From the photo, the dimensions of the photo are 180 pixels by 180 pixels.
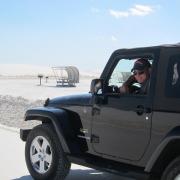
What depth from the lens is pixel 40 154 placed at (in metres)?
7.35

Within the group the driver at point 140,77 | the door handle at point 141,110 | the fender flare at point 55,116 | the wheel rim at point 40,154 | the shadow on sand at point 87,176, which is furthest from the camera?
the shadow on sand at point 87,176

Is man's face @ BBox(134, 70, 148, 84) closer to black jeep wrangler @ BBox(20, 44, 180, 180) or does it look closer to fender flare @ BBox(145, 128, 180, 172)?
black jeep wrangler @ BBox(20, 44, 180, 180)

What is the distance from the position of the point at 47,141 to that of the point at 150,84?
6.36 feet

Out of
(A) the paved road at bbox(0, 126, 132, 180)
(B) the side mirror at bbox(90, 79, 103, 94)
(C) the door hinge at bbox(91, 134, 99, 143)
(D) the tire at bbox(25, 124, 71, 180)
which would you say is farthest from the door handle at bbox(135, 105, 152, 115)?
(A) the paved road at bbox(0, 126, 132, 180)

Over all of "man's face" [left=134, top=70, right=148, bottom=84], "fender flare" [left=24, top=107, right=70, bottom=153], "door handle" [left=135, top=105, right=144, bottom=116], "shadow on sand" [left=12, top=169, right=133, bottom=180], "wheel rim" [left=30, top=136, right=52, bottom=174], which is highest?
"man's face" [left=134, top=70, right=148, bottom=84]

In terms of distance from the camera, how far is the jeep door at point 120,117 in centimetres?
585

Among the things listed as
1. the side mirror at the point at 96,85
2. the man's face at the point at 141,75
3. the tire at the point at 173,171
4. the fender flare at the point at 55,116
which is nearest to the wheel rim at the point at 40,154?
the fender flare at the point at 55,116

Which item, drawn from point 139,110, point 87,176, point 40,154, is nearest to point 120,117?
point 139,110

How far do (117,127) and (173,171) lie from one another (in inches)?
42.6

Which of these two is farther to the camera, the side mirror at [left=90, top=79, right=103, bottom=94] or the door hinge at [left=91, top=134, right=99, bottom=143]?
the door hinge at [left=91, top=134, right=99, bottom=143]

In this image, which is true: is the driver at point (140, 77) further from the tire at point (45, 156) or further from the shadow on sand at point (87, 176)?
the shadow on sand at point (87, 176)

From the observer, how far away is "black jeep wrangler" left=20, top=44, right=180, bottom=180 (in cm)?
557

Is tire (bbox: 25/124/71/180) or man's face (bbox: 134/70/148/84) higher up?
man's face (bbox: 134/70/148/84)

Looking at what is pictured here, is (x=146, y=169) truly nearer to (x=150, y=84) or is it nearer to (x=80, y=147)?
(x=150, y=84)
